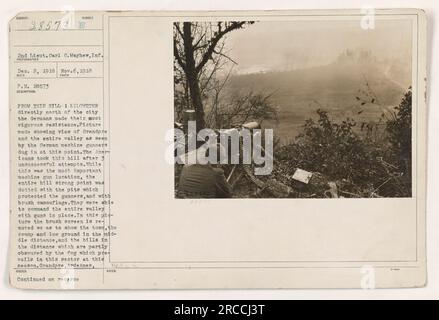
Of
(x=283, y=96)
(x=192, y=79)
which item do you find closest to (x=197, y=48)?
(x=192, y=79)

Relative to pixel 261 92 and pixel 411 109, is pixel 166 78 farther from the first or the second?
pixel 411 109

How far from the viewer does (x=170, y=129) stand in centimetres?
116

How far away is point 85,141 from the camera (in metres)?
1.16

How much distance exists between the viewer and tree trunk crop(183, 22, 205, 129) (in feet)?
3.79

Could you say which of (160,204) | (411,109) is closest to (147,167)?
(160,204)

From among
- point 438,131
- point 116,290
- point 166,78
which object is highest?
point 166,78

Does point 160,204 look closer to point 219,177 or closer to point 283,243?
point 219,177

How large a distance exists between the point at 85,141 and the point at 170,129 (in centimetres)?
19

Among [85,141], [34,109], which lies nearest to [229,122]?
[85,141]

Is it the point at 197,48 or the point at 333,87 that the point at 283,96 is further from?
the point at 197,48

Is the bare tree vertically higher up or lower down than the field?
higher up

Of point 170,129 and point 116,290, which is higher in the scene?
point 170,129

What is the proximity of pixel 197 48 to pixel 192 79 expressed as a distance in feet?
0.23

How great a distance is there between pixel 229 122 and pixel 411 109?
0.41m
